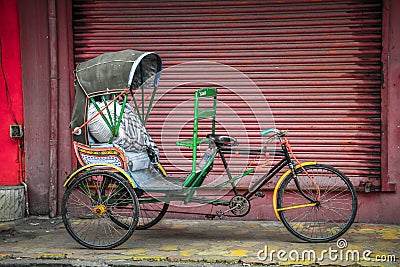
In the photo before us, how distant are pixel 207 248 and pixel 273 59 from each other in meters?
2.96

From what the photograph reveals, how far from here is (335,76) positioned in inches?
316

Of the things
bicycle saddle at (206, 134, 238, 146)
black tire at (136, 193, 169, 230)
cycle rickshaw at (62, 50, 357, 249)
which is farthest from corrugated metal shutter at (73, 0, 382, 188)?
bicycle saddle at (206, 134, 238, 146)

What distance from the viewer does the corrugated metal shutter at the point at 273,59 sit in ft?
26.1

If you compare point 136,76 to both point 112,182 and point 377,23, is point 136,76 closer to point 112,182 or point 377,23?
point 112,182

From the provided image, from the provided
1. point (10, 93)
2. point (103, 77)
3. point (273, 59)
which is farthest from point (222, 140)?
point (10, 93)

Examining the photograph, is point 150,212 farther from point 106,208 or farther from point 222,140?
point 222,140

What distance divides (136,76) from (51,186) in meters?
2.31

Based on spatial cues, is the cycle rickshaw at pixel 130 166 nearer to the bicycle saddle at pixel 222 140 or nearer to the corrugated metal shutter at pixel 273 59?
the bicycle saddle at pixel 222 140

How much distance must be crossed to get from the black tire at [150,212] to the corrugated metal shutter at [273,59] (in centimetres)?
82

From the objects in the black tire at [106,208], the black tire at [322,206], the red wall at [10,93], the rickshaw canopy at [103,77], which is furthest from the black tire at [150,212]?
the red wall at [10,93]

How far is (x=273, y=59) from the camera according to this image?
8.15 metres

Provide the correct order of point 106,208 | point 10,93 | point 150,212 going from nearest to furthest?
point 106,208, point 150,212, point 10,93

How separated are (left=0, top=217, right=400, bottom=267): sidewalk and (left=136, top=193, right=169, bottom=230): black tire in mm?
122

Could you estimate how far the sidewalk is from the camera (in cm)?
604
